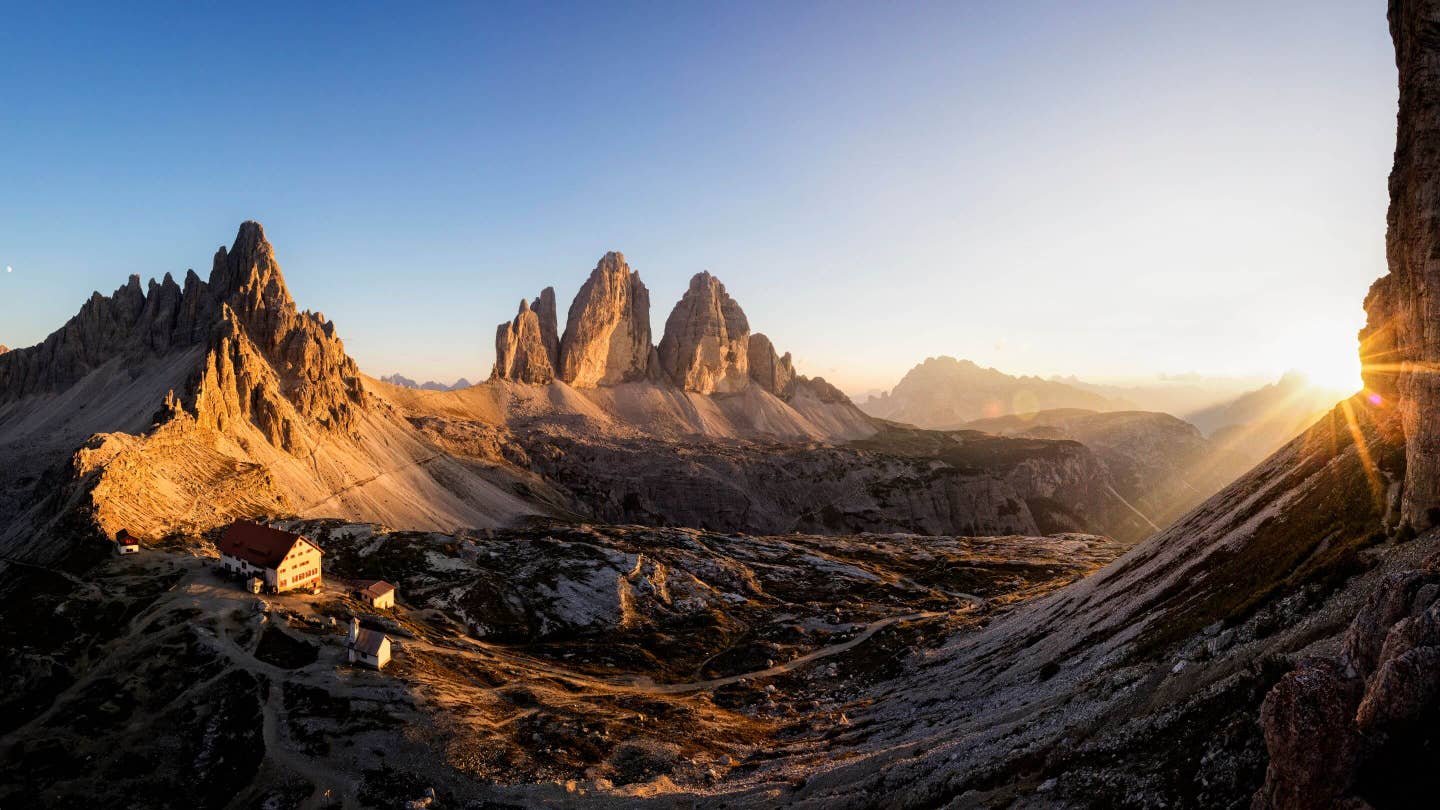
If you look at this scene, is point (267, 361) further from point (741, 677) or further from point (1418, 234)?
point (1418, 234)

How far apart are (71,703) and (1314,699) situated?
77.6 meters

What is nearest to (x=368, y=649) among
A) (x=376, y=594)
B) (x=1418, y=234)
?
(x=376, y=594)

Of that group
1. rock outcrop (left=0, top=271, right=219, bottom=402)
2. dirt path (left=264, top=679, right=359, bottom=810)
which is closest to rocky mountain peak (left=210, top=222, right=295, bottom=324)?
rock outcrop (left=0, top=271, right=219, bottom=402)

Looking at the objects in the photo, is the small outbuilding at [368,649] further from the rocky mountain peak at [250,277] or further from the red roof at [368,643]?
the rocky mountain peak at [250,277]

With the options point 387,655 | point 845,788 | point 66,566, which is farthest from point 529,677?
point 66,566

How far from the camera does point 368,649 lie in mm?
62531

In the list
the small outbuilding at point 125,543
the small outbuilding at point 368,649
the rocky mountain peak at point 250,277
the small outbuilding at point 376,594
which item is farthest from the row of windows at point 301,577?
the rocky mountain peak at point 250,277

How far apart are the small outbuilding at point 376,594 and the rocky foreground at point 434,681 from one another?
2809 mm

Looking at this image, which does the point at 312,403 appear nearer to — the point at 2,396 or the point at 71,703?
the point at 2,396

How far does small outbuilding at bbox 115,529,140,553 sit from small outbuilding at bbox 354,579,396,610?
25.8 metres

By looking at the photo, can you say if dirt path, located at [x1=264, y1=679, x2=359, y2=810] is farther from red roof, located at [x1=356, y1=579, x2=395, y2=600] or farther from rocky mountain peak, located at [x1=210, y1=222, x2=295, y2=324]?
rocky mountain peak, located at [x1=210, y1=222, x2=295, y2=324]

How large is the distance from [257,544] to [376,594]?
15012 millimetres

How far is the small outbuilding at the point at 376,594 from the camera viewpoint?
85812 mm

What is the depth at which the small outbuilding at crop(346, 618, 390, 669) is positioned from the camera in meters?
62.2
